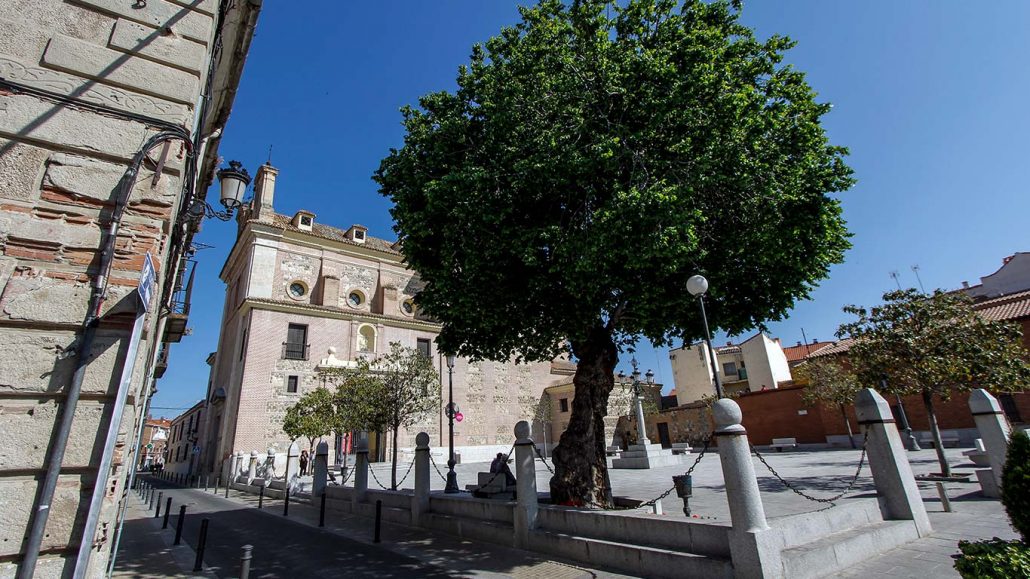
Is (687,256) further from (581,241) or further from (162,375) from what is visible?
(162,375)

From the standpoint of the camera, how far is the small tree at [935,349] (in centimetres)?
1098

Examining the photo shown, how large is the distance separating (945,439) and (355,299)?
33.4 m

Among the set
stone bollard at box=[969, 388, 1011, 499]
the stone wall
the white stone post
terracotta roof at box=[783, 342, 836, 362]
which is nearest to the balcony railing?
the white stone post

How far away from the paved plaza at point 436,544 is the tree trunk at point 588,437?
1.38 metres

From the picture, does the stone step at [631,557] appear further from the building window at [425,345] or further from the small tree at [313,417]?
the building window at [425,345]

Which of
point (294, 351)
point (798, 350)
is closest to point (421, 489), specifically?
point (294, 351)

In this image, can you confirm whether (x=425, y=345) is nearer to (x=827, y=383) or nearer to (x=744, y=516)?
(x=827, y=383)

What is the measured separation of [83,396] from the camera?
296cm

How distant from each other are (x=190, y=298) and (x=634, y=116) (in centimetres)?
1143

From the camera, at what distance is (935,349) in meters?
11.4

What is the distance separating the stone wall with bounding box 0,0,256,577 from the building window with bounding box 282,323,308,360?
2499 centimetres

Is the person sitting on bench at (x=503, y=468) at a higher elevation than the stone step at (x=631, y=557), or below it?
higher

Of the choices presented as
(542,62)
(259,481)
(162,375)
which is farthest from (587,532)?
(259,481)

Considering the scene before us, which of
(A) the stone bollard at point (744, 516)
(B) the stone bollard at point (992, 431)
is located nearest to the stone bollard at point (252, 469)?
(A) the stone bollard at point (744, 516)
